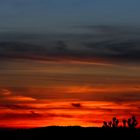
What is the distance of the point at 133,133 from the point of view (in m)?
91.6

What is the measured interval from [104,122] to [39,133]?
23.7 ft

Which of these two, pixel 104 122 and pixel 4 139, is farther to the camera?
pixel 104 122

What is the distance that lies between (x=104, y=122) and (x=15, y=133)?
947 centimetres

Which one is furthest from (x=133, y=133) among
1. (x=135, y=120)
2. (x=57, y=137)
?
(x=57, y=137)

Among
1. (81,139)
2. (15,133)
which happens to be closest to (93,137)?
(81,139)

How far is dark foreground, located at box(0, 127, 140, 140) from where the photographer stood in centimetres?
9169

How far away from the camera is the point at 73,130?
313 feet

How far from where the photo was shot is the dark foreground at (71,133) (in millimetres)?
91688

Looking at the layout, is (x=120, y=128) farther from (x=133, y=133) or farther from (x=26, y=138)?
(x=26, y=138)

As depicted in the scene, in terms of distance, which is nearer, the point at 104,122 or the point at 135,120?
the point at 135,120

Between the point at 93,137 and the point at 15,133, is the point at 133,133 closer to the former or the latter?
the point at 93,137

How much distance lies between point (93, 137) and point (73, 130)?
13.1 ft

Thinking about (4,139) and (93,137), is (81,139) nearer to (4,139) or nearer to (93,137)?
(93,137)

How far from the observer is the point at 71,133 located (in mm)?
94000
